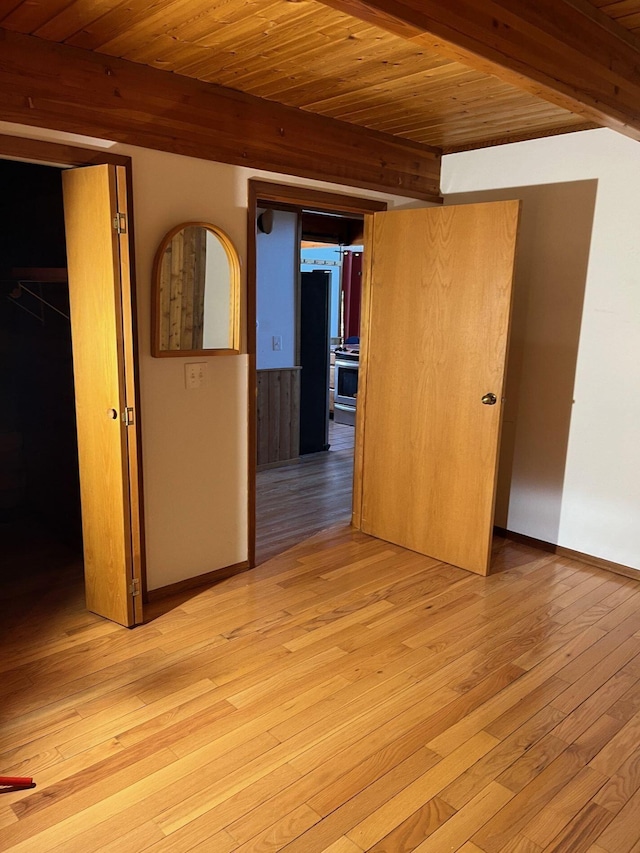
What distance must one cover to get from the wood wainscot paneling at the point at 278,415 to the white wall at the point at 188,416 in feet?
7.07

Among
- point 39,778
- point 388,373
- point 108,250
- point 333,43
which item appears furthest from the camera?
point 388,373

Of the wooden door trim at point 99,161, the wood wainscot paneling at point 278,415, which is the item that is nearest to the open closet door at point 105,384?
the wooden door trim at point 99,161

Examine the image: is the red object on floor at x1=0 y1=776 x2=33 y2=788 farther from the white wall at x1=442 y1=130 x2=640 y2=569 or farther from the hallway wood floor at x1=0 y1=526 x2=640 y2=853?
the white wall at x1=442 y1=130 x2=640 y2=569

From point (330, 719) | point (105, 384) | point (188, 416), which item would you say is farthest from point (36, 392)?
point (330, 719)

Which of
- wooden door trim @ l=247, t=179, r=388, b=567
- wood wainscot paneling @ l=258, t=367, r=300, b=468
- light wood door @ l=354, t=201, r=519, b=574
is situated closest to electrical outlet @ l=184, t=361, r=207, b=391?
wooden door trim @ l=247, t=179, r=388, b=567

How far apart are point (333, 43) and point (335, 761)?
2.46 metres

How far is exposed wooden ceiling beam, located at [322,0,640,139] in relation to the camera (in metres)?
1.65

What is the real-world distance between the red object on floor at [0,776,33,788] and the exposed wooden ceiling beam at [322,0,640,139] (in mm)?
2256

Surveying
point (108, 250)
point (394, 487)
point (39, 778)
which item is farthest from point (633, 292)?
point (39, 778)

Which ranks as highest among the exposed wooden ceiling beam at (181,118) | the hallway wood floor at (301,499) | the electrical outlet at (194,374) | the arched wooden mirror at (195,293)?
the exposed wooden ceiling beam at (181,118)

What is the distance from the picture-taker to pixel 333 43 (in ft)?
7.50

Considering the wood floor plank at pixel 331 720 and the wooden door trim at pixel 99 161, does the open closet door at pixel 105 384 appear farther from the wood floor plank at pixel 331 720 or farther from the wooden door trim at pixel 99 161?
the wood floor plank at pixel 331 720

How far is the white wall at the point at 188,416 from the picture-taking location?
2764mm

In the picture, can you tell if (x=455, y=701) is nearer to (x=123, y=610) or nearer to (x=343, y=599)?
(x=343, y=599)
